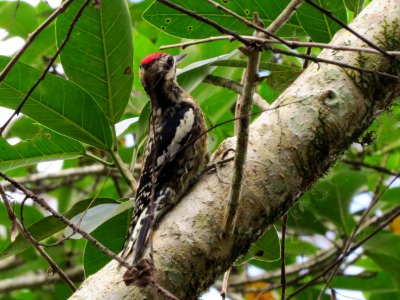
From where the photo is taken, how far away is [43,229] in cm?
258

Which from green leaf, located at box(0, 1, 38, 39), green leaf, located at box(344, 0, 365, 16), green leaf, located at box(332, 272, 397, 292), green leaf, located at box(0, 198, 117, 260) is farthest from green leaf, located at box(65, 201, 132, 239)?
green leaf, located at box(0, 1, 38, 39)

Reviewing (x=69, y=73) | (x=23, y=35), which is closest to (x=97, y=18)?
(x=69, y=73)

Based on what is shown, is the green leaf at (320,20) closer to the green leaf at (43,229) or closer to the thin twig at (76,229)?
the green leaf at (43,229)

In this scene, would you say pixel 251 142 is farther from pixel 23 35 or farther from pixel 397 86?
pixel 23 35

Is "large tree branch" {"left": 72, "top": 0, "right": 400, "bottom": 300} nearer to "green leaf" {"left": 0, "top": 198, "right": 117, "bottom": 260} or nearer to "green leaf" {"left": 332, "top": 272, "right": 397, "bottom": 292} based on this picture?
"green leaf" {"left": 0, "top": 198, "right": 117, "bottom": 260}

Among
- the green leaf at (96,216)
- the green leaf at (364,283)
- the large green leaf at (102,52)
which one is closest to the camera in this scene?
the green leaf at (96,216)

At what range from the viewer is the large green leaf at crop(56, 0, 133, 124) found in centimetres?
245

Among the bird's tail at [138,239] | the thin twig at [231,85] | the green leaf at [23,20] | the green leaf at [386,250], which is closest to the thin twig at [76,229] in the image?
the bird's tail at [138,239]

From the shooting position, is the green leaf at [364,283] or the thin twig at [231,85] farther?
the green leaf at [364,283]

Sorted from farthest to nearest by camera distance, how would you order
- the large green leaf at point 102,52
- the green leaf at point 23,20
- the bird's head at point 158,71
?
the green leaf at point 23,20, the bird's head at point 158,71, the large green leaf at point 102,52

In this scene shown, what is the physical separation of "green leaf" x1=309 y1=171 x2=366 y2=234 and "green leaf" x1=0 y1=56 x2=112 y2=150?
3.98 ft

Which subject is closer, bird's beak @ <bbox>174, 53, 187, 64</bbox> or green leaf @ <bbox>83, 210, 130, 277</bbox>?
green leaf @ <bbox>83, 210, 130, 277</bbox>

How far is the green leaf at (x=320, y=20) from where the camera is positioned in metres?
2.65

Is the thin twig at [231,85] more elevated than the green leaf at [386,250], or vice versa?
the thin twig at [231,85]
